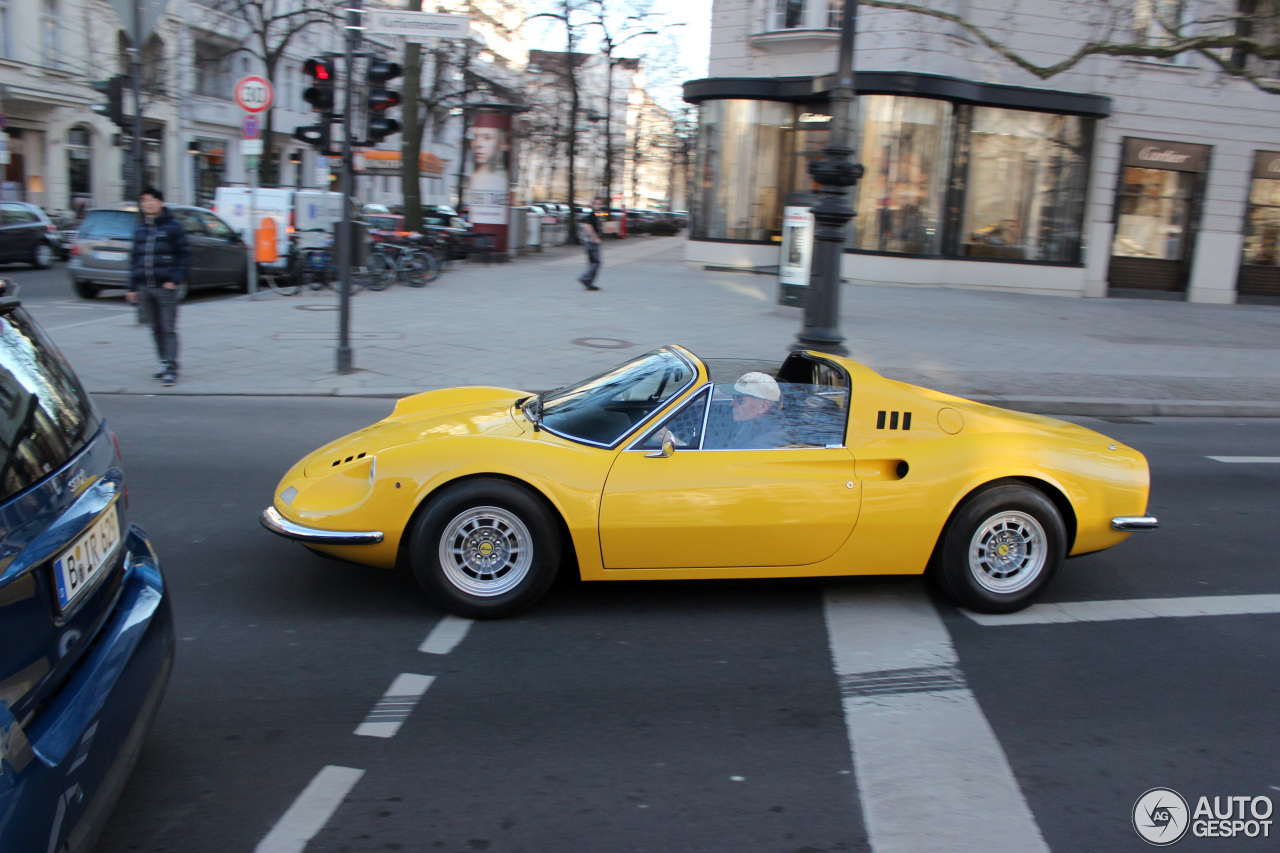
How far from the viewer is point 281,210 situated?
19438 millimetres

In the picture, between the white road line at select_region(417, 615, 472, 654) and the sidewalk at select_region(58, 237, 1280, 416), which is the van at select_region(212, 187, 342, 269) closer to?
the sidewalk at select_region(58, 237, 1280, 416)

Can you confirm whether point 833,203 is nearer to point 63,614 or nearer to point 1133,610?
point 1133,610

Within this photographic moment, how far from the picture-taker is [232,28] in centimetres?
4134

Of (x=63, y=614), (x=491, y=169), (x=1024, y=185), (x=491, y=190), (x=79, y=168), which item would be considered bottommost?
(x=63, y=614)

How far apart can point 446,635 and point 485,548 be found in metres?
0.42

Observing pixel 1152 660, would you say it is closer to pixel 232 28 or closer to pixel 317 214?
pixel 317 214

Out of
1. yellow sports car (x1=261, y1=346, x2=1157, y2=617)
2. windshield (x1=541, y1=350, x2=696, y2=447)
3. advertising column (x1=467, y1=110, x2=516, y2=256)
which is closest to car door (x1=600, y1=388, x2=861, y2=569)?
yellow sports car (x1=261, y1=346, x2=1157, y2=617)

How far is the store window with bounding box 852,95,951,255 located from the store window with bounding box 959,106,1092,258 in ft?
2.69

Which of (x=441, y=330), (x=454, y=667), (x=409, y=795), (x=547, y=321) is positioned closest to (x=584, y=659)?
(x=454, y=667)

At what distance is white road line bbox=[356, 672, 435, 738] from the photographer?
11.5 ft

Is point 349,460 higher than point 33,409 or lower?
lower

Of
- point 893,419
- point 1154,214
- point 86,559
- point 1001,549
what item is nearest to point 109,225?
point 893,419

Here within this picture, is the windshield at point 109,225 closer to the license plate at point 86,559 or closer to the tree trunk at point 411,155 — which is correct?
the tree trunk at point 411,155

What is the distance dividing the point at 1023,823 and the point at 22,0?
38.7 meters
